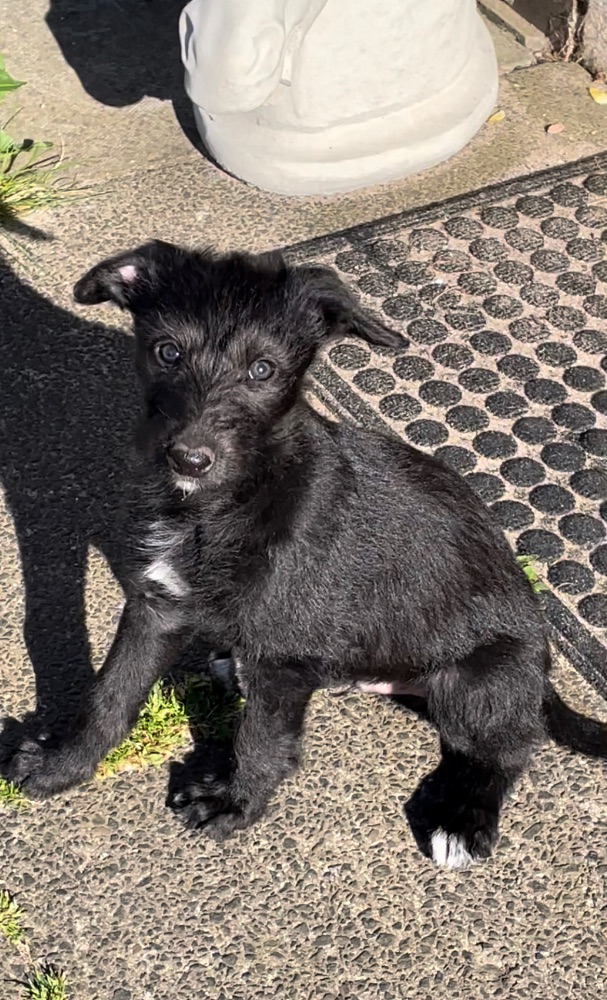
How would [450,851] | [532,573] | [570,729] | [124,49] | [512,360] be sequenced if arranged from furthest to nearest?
1. [124,49]
2. [512,360]
3. [532,573]
4. [570,729]
5. [450,851]

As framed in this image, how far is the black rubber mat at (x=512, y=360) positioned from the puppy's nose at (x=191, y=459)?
57.8 inches

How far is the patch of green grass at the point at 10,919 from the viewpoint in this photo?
124 inches

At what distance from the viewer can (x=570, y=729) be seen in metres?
3.58

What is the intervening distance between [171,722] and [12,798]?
0.48 meters

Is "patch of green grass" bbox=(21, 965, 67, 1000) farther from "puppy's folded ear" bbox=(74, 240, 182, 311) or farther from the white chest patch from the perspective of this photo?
"puppy's folded ear" bbox=(74, 240, 182, 311)

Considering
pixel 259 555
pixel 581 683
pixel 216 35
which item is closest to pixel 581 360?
pixel 581 683

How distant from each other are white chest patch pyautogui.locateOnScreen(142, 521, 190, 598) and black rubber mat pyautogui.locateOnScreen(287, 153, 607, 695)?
130 cm

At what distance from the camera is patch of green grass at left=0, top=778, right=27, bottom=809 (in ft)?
11.3

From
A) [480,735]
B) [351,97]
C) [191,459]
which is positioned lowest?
[480,735]

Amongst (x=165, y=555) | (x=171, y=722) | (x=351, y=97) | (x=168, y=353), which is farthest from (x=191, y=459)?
(x=351, y=97)

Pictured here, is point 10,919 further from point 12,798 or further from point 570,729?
point 570,729

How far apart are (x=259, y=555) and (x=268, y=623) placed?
17 cm

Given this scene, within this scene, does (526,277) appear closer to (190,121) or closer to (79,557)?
(190,121)

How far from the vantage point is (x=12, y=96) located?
20.2 feet
